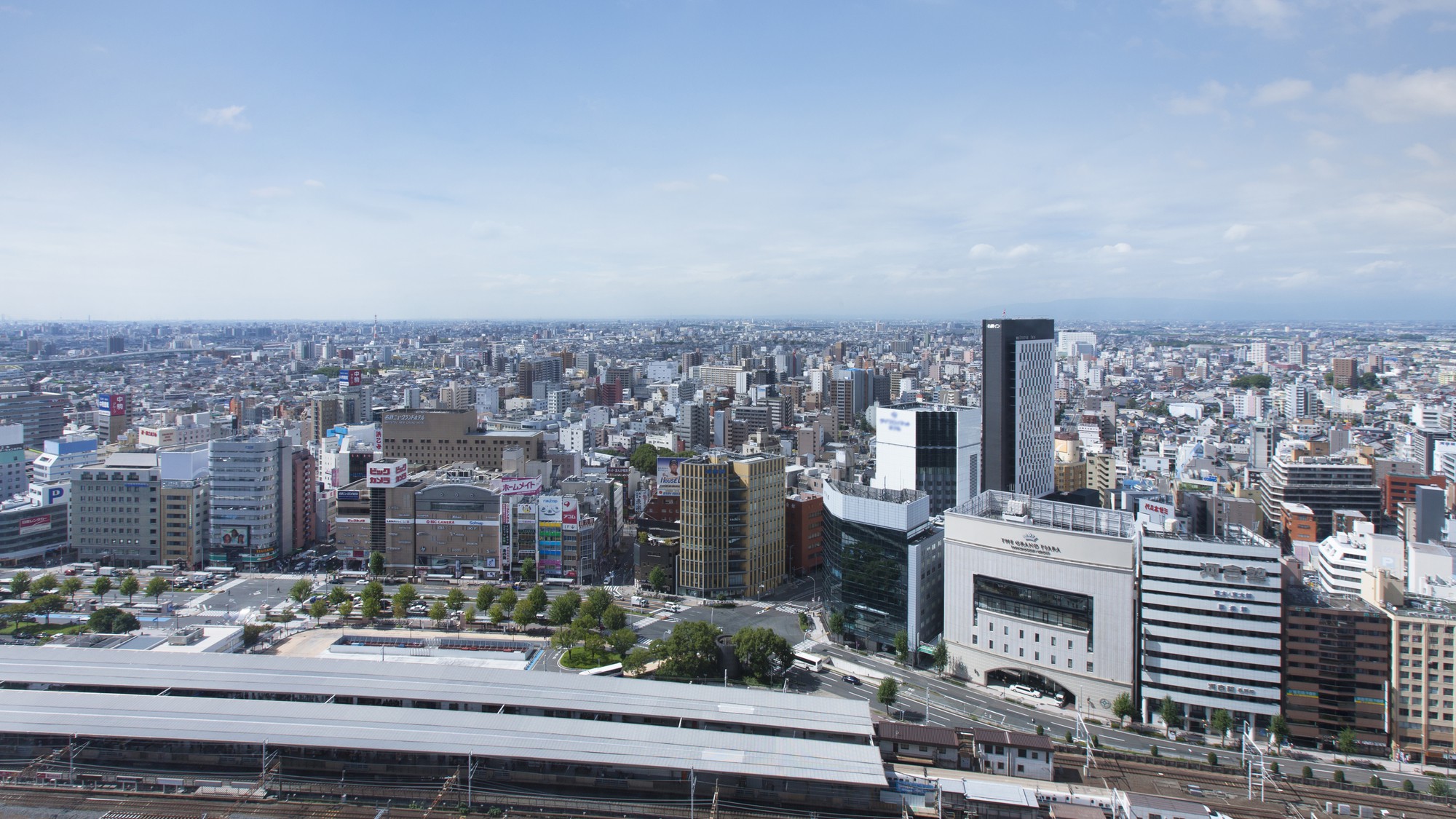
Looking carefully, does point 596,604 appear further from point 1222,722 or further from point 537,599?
point 1222,722

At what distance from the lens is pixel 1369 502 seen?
92.0 feet

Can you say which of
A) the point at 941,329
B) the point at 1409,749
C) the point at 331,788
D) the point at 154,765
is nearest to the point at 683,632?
the point at 331,788

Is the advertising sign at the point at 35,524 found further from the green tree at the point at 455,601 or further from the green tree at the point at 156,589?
the green tree at the point at 455,601

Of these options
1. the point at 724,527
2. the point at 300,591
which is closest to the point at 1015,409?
the point at 724,527

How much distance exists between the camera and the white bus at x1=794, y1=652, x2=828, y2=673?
1870cm

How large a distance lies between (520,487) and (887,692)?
1287cm

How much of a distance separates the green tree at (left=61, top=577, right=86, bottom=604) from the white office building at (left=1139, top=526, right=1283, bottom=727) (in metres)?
24.1

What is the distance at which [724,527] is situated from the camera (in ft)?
76.8

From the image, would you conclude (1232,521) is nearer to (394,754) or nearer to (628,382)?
(394,754)

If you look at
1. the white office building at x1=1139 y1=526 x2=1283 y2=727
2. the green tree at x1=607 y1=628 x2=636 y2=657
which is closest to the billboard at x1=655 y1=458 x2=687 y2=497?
the green tree at x1=607 y1=628 x2=636 y2=657

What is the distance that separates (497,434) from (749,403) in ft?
71.3

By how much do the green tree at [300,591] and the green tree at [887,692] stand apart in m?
14.5

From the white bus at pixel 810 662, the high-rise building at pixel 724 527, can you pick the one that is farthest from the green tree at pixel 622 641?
the high-rise building at pixel 724 527

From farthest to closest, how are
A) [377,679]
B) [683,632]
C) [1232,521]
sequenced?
[1232,521], [683,632], [377,679]
